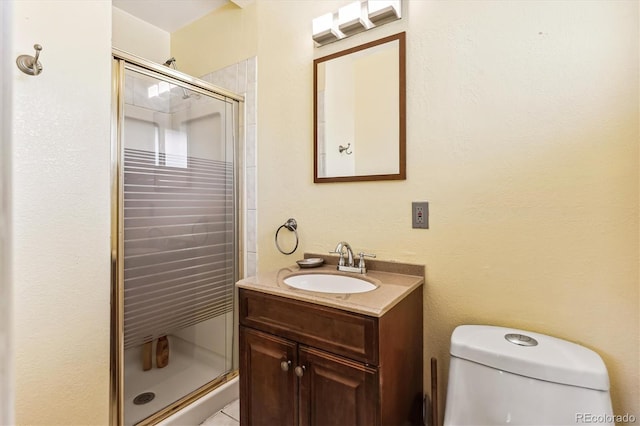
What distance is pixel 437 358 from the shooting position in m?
1.36

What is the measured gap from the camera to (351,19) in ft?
4.85

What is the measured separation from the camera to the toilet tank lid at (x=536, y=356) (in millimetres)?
916

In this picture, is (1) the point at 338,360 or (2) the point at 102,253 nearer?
(1) the point at 338,360

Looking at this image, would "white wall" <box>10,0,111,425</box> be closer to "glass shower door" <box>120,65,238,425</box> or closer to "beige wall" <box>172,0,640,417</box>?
"glass shower door" <box>120,65,238,425</box>

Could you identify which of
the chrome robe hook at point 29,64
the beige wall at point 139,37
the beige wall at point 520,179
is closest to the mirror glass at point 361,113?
the beige wall at point 520,179

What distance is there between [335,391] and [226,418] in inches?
38.3

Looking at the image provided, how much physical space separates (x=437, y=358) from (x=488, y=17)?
1427 mm

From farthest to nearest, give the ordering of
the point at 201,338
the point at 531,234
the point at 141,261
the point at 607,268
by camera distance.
→ the point at 201,338, the point at 141,261, the point at 531,234, the point at 607,268

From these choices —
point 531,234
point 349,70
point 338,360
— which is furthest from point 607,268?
point 349,70

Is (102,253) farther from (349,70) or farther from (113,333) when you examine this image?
(349,70)

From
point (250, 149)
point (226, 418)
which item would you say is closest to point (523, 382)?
point (226, 418)

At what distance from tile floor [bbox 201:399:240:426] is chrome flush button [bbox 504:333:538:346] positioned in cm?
140

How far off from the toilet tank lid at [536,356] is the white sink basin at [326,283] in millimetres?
447

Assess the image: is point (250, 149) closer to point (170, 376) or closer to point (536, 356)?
point (170, 376)
